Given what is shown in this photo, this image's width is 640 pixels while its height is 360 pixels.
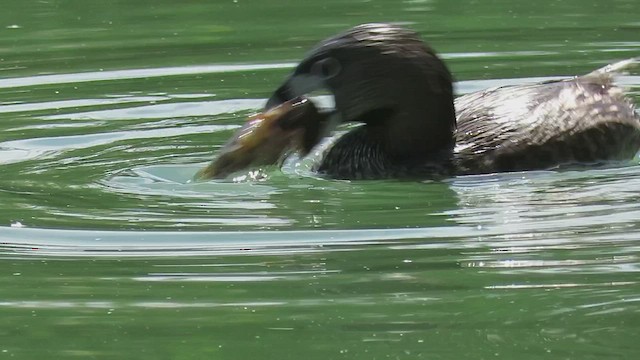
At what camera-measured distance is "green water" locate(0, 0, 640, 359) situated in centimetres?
516

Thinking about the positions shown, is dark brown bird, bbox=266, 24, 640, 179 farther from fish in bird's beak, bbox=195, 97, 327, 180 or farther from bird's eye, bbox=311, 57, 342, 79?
fish in bird's beak, bbox=195, 97, 327, 180

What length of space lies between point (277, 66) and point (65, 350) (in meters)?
6.36

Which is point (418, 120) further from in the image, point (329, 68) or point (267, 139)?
point (267, 139)

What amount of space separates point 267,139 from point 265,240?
5.16 ft

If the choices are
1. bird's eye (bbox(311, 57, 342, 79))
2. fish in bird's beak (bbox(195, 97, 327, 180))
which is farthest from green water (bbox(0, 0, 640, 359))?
bird's eye (bbox(311, 57, 342, 79))

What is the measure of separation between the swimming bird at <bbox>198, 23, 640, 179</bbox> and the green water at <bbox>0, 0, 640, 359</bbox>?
17 cm

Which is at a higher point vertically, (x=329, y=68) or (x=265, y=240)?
(x=329, y=68)

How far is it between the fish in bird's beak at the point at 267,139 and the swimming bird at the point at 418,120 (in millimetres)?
108

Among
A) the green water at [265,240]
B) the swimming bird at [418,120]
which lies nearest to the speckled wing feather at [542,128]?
the swimming bird at [418,120]

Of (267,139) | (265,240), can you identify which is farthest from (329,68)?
(265,240)

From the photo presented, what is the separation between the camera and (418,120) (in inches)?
330

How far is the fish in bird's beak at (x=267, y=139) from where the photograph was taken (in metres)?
7.95

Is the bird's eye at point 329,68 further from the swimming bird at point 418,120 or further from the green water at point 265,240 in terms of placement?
the green water at point 265,240

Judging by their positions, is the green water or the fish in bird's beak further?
the fish in bird's beak
